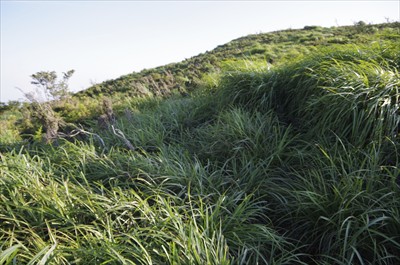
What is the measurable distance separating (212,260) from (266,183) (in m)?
1.20

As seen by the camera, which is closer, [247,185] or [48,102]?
[247,185]

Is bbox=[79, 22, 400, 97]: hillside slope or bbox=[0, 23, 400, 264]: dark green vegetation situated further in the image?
bbox=[79, 22, 400, 97]: hillside slope

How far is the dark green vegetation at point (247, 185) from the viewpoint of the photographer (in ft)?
6.39

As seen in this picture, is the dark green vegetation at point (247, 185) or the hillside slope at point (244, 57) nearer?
the dark green vegetation at point (247, 185)

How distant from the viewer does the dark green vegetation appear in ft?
6.39

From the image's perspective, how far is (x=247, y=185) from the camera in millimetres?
2787

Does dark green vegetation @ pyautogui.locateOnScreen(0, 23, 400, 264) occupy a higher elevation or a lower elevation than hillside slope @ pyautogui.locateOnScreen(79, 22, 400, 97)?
lower

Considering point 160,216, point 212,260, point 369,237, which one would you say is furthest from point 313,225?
point 160,216

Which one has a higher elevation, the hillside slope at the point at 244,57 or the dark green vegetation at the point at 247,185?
the hillside slope at the point at 244,57

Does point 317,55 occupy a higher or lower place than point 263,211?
higher

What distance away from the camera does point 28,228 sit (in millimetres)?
2146

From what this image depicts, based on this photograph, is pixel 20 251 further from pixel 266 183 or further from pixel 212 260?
pixel 266 183

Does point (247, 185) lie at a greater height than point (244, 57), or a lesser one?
lesser

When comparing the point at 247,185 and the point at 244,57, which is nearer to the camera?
the point at 247,185
